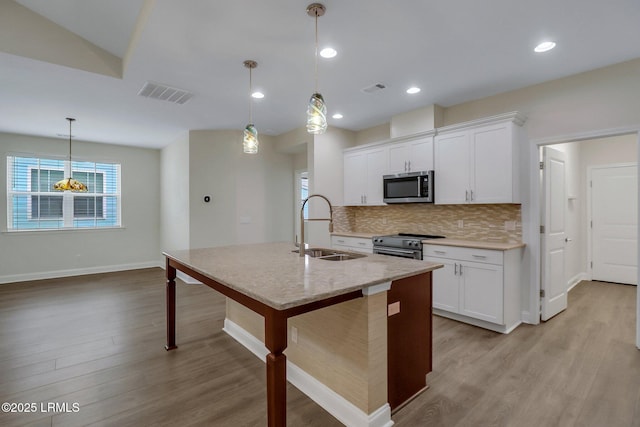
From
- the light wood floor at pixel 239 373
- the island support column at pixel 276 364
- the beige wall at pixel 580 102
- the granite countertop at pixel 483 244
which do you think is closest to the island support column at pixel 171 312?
the light wood floor at pixel 239 373

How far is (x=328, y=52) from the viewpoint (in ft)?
8.77

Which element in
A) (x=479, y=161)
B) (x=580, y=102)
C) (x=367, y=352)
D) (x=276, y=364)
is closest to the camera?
(x=276, y=364)

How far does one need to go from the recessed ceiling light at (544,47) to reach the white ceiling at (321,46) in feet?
0.19

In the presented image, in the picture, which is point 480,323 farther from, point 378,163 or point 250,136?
point 250,136

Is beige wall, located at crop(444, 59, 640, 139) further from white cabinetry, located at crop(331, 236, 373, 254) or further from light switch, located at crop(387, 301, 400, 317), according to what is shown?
light switch, located at crop(387, 301, 400, 317)

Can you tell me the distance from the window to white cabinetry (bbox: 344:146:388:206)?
16.4ft

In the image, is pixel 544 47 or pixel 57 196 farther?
pixel 57 196

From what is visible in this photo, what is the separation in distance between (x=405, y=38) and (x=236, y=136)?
3.68 metres

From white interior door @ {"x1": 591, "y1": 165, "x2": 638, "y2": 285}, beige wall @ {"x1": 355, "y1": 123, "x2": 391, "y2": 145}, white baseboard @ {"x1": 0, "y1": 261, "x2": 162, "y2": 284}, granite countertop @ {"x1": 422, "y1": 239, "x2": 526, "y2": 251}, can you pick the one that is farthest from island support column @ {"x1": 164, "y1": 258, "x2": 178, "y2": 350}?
white interior door @ {"x1": 591, "y1": 165, "x2": 638, "y2": 285}

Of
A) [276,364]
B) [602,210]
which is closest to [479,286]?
[276,364]

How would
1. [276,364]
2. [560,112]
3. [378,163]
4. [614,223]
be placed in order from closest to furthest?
[276,364] < [560,112] < [378,163] < [614,223]

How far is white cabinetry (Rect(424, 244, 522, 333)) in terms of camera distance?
310cm

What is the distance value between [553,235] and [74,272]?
8.01 m

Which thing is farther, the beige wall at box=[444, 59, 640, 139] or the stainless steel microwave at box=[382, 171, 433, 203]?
the stainless steel microwave at box=[382, 171, 433, 203]
